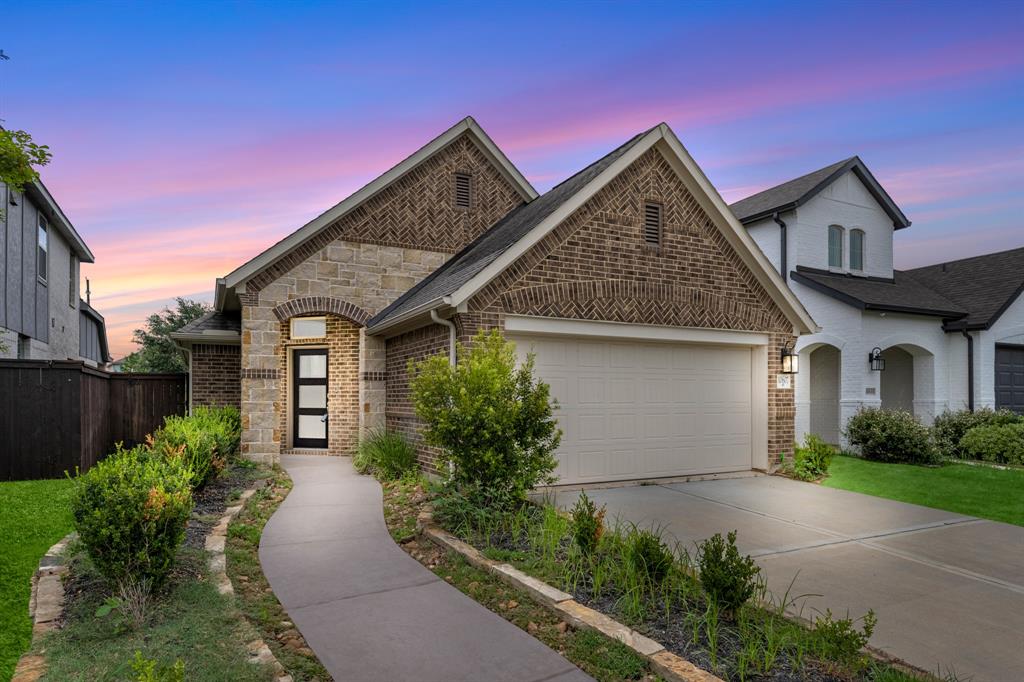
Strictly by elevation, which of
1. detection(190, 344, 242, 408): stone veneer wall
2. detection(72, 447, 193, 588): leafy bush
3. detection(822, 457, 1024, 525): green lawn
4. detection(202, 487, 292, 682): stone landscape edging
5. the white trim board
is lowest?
detection(822, 457, 1024, 525): green lawn

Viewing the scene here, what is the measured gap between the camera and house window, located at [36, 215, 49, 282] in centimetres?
1864

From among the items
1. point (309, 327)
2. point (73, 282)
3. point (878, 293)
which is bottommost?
point (309, 327)

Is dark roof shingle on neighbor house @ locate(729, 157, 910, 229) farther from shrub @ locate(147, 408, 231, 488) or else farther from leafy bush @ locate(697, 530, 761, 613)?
leafy bush @ locate(697, 530, 761, 613)

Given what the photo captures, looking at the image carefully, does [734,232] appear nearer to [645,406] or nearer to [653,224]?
[653,224]

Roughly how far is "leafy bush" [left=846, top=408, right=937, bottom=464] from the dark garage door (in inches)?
234

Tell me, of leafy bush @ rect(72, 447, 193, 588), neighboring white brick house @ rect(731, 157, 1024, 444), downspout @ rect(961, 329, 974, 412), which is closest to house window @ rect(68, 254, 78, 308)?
leafy bush @ rect(72, 447, 193, 588)

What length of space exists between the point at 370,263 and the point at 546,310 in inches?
202

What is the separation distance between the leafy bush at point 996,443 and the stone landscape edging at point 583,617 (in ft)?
48.4

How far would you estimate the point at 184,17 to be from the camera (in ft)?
33.0

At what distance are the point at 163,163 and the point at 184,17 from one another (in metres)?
3.86

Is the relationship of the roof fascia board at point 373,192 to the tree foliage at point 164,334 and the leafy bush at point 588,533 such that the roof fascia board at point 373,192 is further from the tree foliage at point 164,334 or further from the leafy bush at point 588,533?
the tree foliage at point 164,334

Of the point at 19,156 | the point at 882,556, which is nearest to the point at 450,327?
the point at 19,156

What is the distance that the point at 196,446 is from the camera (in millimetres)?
8539

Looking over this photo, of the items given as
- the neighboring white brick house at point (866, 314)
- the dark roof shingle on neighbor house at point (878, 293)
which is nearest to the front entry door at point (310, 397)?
the neighboring white brick house at point (866, 314)
